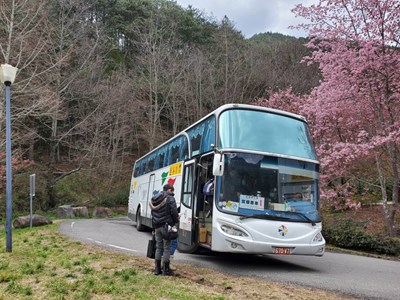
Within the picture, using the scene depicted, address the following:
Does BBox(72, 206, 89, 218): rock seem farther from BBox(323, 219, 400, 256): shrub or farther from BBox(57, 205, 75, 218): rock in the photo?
BBox(323, 219, 400, 256): shrub

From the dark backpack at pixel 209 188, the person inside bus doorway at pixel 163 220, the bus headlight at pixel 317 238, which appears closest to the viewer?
the person inside bus doorway at pixel 163 220

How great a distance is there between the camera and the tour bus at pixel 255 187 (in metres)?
8.27

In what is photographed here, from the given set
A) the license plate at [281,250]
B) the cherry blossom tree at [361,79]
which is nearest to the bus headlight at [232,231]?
the license plate at [281,250]

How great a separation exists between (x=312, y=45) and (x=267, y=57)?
2348 cm

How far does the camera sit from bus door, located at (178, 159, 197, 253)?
381 inches

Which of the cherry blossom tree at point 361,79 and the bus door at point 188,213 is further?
the cherry blossom tree at point 361,79

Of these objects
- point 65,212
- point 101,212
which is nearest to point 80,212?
point 65,212

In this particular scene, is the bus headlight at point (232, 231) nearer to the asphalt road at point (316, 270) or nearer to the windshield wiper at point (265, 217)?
the windshield wiper at point (265, 217)

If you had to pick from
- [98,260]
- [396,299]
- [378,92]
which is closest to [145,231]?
[98,260]

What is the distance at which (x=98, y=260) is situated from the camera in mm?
8602

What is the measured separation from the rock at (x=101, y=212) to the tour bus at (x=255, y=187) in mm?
19483

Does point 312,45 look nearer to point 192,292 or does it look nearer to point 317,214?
point 317,214

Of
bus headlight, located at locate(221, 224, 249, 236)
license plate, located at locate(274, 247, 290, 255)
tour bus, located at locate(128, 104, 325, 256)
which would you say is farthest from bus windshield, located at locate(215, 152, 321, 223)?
license plate, located at locate(274, 247, 290, 255)

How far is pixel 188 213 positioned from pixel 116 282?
3.82 metres
